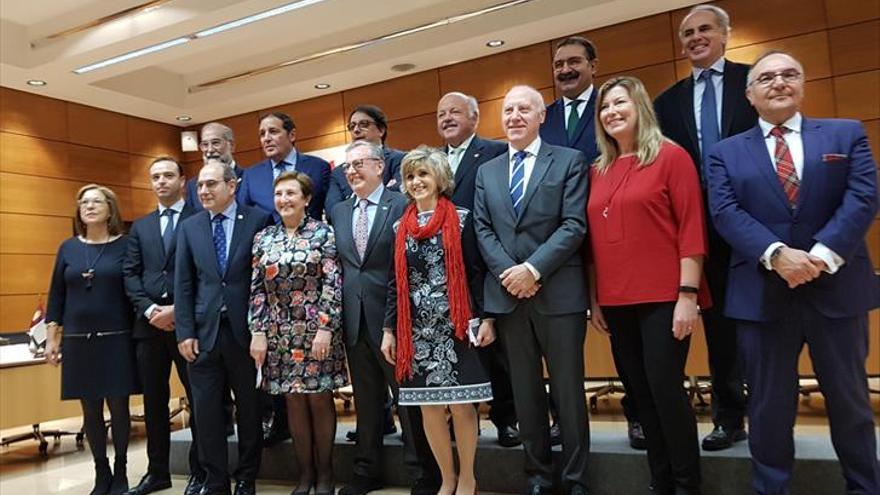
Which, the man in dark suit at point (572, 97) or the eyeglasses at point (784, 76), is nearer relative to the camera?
the eyeglasses at point (784, 76)

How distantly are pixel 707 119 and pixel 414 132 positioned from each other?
5854 mm

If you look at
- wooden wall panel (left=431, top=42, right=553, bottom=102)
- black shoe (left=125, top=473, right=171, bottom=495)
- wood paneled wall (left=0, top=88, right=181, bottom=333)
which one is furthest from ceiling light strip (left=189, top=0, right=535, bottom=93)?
black shoe (left=125, top=473, right=171, bottom=495)

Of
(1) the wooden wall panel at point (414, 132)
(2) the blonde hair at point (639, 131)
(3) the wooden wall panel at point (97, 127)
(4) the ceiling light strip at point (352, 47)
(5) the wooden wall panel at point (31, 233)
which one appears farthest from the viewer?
(3) the wooden wall panel at point (97, 127)

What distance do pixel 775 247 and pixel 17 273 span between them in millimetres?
8336

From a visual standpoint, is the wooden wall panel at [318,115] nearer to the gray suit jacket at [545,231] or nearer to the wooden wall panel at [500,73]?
the wooden wall panel at [500,73]

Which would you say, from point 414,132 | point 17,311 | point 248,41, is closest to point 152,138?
point 248,41

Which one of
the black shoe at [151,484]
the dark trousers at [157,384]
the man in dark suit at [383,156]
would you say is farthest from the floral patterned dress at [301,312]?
the black shoe at [151,484]

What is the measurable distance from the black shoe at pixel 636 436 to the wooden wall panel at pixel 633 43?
17.0 feet

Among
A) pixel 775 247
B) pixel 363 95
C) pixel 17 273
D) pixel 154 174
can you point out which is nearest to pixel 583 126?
pixel 775 247

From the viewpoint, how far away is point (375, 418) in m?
3.27

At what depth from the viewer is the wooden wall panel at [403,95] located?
8383 millimetres

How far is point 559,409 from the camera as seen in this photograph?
267cm

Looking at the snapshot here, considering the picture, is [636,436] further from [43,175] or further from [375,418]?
[43,175]

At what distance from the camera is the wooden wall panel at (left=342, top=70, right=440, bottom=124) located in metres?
8.38
